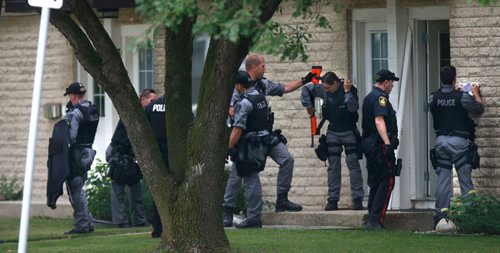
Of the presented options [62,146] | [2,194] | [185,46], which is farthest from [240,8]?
[2,194]

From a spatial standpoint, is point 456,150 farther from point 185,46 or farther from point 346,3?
point 185,46

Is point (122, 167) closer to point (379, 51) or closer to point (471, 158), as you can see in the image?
point (379, 51)

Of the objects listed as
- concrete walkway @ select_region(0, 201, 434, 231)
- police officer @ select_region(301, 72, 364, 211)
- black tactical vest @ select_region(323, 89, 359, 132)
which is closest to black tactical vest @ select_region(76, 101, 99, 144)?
concrete walkway @ select_region(0, 201, 434, 231)

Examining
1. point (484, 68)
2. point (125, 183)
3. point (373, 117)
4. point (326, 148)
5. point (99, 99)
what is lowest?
point (125, 183)

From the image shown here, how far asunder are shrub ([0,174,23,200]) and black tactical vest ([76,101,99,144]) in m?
3.82

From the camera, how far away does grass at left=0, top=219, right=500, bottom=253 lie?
13.2 meters

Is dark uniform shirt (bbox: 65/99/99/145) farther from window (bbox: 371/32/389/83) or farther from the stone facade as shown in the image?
window (bbox: 371/32/389/83)

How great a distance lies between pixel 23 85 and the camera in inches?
802

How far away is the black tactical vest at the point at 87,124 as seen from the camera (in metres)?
16.7

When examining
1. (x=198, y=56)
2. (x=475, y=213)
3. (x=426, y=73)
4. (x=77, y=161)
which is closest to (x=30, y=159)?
(x=475, y=213)

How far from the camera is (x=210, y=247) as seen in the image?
12.2 meters

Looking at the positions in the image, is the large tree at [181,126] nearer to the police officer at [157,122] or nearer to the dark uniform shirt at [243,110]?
the police officer at [157,122]

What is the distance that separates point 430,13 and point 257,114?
9.35 ft

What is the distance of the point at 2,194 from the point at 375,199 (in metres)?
7.52
